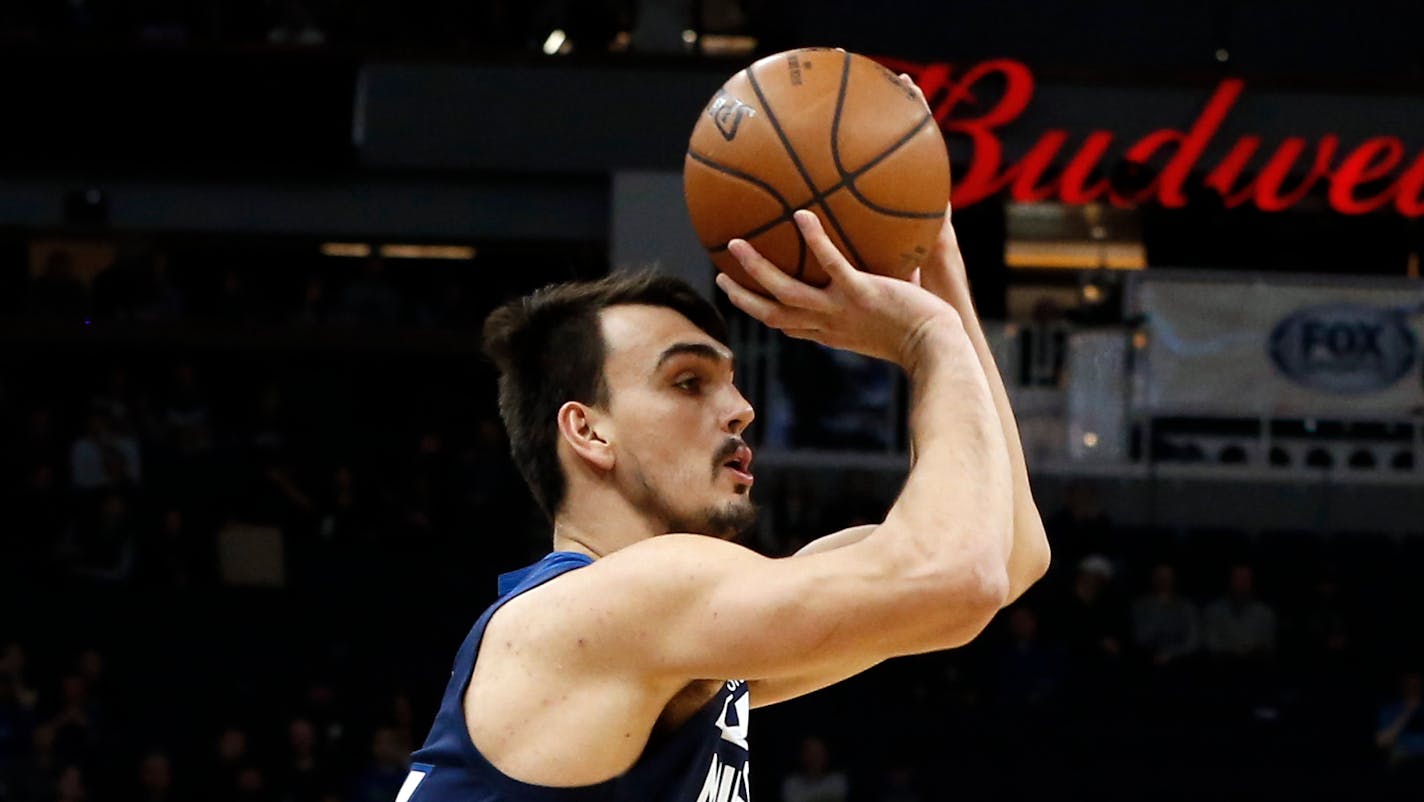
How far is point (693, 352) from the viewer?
3107mm

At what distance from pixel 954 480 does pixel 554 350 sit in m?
0.72

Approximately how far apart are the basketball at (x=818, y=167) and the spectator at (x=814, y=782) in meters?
8.74

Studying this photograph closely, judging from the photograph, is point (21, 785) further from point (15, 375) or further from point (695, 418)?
point (695, 418)

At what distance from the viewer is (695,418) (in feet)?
10.1

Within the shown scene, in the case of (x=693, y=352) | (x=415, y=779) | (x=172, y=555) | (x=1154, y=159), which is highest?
(x=1154, y=159)

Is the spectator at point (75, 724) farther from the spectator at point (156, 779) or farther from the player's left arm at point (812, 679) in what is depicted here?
the player's left arm at point (812, 679)

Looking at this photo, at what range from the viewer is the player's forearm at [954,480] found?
9.09 ft

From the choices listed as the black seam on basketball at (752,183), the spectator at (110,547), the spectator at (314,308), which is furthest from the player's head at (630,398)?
the spectator at (314,308)

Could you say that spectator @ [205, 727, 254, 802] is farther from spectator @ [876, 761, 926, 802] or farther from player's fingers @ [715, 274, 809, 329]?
player's fingers @ [715, 274, 809, 329]

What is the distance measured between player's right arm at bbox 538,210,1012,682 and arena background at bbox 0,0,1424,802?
9059mm

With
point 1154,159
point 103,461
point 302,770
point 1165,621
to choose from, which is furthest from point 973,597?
point 1154,159

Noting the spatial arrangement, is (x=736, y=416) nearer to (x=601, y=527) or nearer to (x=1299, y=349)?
(x=601, y=527)

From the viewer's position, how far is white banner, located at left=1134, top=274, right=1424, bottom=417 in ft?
52.5

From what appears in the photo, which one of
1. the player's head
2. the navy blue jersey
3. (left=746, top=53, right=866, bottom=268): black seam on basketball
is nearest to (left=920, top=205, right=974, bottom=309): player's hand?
(left=746, top=53, right=866, bottom=268): black seam on basketball
